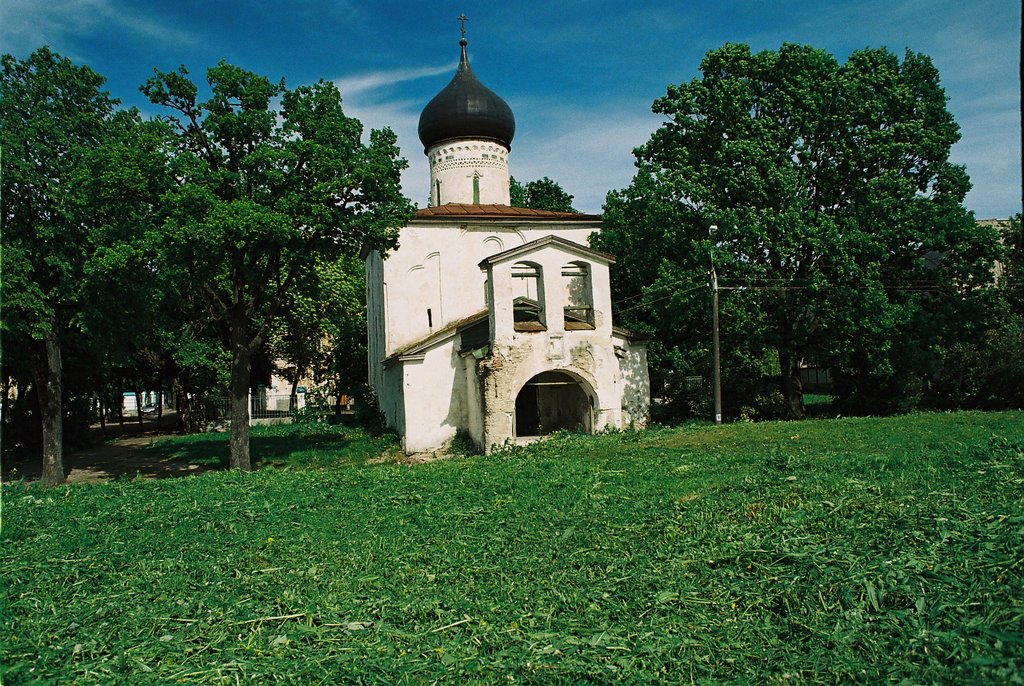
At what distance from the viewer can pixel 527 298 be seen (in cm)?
2362

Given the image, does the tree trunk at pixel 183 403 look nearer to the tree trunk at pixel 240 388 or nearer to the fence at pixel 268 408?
the fence at pixel 268 408

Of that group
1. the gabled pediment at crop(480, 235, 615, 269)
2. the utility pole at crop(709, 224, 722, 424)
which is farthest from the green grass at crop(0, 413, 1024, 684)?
the gabled pediment at crop(480, 235, 615, 269)

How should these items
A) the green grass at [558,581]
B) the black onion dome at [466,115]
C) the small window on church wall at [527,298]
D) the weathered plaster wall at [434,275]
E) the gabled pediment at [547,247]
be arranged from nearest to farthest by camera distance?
the green grass at [558,581] → the gabled pediment at [547,247] → the small window on church wall at [527,298] → the weathered plaster wall at [434,275] → the black onion dome at [466,115]

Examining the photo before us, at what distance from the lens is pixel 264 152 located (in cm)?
1527

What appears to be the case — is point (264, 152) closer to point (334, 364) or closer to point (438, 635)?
point (438, 635)

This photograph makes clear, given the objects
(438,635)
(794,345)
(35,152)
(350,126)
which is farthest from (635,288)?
(438,635)

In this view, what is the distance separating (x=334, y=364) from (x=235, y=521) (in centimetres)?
2597

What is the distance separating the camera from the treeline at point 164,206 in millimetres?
14953

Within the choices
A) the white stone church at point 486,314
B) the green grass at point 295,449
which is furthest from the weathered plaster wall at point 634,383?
the green grass at point 295,449

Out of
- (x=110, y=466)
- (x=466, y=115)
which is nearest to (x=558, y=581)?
(x=110, y=466)

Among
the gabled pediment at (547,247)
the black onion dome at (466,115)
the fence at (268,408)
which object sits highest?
the black onion dome at (466,115)

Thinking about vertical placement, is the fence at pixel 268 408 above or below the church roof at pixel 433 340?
below

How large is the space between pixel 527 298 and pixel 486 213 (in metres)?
3.77

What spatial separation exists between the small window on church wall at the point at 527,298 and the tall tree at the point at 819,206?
3349 millimetres
